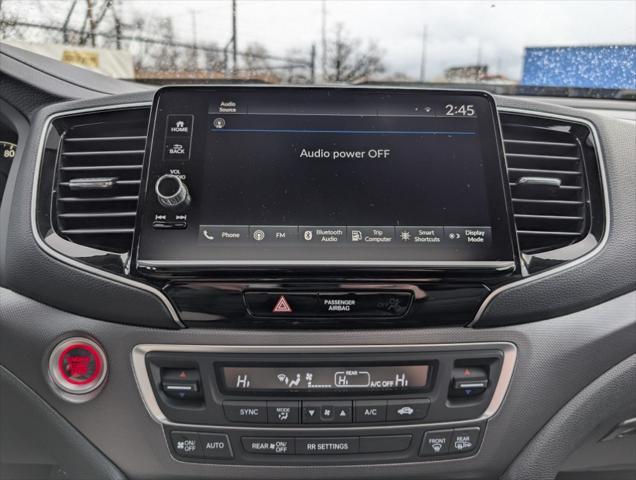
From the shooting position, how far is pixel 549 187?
1878 millimetres

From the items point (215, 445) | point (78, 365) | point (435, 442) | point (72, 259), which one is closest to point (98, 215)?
point (72, 259)

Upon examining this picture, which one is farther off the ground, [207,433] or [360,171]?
[360,171]

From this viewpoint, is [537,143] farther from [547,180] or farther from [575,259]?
[575,259]

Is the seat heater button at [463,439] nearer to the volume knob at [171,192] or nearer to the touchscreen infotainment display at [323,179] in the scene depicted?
the touchscreen infotainment display at [323,179]

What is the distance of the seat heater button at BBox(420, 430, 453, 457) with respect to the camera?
1.70 meters


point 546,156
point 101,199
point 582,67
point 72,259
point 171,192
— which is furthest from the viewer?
point 582,67

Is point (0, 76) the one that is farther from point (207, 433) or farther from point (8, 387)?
point (207, 433)

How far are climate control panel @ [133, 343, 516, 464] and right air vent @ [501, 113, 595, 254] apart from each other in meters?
0.45

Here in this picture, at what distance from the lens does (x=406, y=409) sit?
1669mm

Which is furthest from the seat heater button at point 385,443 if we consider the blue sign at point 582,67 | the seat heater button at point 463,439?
the blue sign at point 582,67

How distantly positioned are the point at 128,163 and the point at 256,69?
70cm

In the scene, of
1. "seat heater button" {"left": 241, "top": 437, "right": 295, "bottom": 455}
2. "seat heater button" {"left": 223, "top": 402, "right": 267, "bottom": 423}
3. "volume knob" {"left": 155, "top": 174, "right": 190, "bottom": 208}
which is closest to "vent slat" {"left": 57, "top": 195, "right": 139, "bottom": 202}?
"volume knob" {"left": 155, "top": 174, "right": 190, "bottom": 208}

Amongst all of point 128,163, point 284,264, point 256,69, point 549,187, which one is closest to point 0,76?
point 128,163

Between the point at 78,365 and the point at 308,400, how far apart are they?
0.70 m
